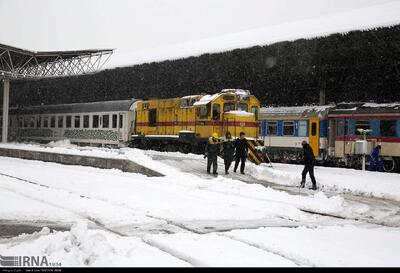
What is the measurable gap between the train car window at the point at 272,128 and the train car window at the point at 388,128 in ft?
22.0

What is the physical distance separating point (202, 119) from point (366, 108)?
322 inches

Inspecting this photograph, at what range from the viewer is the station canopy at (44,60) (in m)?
34.4

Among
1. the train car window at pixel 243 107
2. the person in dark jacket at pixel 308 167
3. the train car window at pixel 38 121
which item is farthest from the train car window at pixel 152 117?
the train car window at pixel 38 121

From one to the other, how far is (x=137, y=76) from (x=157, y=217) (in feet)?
121

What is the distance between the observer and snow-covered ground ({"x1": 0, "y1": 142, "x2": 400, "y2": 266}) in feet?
20.5

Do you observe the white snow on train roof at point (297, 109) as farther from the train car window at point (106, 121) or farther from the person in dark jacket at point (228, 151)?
the train car window at point (106, 121)

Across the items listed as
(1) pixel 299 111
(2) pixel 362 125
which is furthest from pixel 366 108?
(1) pixel 299 111

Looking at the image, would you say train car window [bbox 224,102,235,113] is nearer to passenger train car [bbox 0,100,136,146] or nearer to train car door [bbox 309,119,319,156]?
train car door [bbox 309,119,319,156]

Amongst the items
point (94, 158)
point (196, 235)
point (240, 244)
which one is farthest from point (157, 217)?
point (94, 158)

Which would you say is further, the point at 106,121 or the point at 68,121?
the point at 68,121

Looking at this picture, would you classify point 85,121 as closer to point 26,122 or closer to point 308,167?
point 26,122

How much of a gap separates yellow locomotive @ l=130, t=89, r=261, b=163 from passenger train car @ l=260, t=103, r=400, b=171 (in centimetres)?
183

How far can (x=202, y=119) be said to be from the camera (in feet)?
71.7

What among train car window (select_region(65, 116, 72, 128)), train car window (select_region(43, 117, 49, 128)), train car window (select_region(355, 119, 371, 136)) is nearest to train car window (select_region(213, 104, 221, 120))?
train car window (select_region(355, 119, 371, 136))
